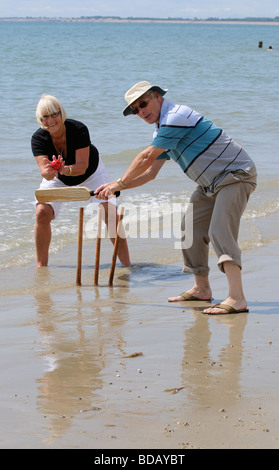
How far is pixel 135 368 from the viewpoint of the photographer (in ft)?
13.7

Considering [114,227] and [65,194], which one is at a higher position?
[65,194]

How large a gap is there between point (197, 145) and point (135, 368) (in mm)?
1710

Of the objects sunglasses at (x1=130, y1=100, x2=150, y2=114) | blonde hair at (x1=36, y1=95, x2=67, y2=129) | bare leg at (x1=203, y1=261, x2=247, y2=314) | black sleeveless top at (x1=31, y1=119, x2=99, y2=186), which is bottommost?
bare leg at (x1=203, y1=261, x2=247, y2=314)

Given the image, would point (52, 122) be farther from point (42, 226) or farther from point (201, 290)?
point (201, 290)

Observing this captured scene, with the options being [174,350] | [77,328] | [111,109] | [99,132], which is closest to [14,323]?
[77,328]

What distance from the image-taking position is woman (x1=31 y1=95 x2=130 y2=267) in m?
6.07

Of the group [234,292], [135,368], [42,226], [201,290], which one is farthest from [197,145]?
[42,226]

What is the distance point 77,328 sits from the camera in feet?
16.4

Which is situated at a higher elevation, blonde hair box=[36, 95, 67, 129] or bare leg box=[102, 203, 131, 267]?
blonde hair box=[36, 95, 67, 129]

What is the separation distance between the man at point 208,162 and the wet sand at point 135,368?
0.44 meters

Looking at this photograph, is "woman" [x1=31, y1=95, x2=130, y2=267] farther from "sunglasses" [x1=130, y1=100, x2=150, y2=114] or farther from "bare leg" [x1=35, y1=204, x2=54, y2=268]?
"sunglasses" [x1=130, y1=100, x2=150, y2=114]

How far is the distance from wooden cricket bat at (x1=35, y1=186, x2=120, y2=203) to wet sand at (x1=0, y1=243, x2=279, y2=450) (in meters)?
0.76

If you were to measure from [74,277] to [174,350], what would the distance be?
7.51 ft

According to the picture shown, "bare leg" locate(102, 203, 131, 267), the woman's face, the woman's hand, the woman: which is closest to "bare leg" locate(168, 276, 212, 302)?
"bare leg" locate(102, 203, 131, 267)
